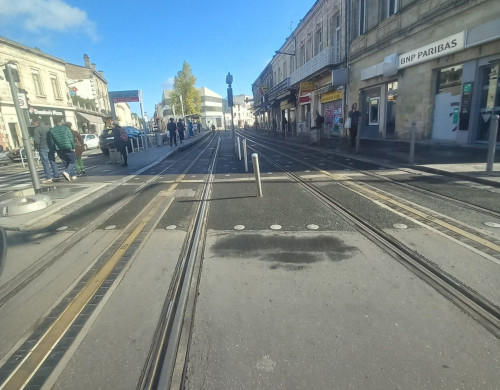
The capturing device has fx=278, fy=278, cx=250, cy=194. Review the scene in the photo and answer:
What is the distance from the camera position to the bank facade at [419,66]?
9719 mm

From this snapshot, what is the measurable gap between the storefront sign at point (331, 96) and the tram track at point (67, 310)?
19.6 metres

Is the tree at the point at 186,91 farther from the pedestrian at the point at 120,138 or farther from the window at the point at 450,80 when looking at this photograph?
the window at the point at 450,80

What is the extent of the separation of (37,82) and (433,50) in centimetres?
3451

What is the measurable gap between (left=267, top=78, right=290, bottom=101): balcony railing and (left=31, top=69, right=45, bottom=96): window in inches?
1017

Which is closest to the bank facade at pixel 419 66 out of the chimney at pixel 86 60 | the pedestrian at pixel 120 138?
the pedestrian at pixel 120 138

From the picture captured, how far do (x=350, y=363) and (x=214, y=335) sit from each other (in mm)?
997

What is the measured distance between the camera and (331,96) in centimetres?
2206

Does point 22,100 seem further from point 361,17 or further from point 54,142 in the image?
point 361,17

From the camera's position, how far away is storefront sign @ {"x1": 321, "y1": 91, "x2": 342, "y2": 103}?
67.6ft

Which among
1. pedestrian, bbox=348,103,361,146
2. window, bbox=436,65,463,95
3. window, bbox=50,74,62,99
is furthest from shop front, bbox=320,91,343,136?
window, bbox=50,74,62,99

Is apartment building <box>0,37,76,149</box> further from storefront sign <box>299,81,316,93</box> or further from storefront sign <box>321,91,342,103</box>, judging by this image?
storefront sign <box>321,91,342,103</box>

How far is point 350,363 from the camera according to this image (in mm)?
1845

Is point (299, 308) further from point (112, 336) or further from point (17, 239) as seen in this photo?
point (17, 239)

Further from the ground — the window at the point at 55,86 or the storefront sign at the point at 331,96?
the window at the point at 55,86
